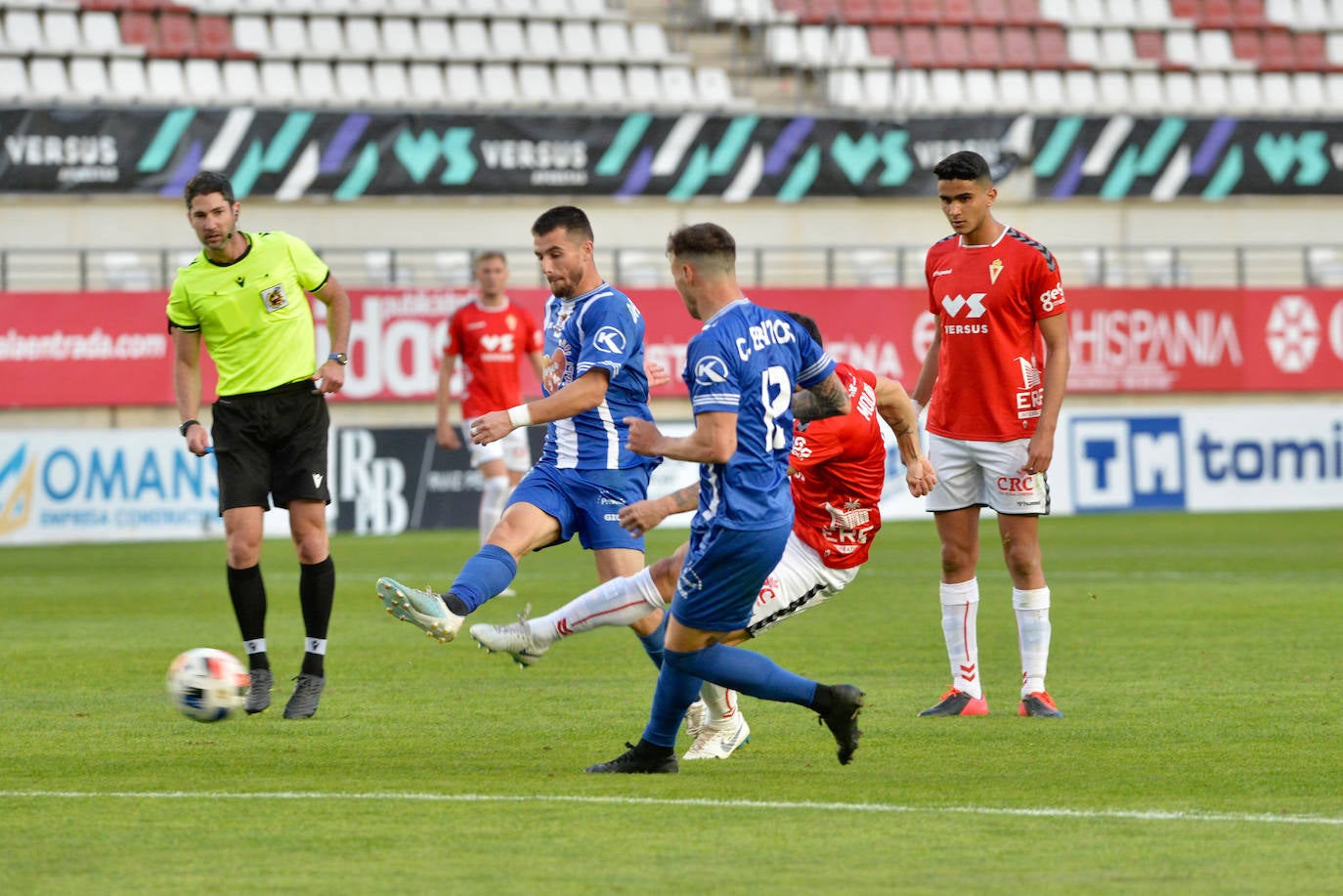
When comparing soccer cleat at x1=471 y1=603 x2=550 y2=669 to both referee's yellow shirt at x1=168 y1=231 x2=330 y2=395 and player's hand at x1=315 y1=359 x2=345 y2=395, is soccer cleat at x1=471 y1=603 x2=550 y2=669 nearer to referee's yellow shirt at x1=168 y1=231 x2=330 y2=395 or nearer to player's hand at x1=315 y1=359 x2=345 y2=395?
player's hand at x1=315 y1=359 x2=345 y2=395

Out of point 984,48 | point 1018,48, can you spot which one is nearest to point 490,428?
point 984,48

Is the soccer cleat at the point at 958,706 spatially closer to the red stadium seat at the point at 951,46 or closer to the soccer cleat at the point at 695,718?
the soccer cleat at the point at 695,718

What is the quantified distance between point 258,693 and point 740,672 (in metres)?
2.81

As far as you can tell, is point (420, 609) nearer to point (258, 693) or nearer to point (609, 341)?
point (609, 341)

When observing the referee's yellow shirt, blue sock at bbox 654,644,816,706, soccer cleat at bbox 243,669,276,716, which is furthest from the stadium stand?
blue sock at bbox 654,644,816,706

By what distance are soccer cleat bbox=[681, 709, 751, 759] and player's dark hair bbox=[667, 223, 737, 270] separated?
1837 mm

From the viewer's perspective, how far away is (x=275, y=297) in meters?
8.78

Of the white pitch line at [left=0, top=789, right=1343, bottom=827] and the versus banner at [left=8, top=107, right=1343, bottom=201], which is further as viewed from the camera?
the versus banner at [left=8, top=107, right=1343, bottom=201]

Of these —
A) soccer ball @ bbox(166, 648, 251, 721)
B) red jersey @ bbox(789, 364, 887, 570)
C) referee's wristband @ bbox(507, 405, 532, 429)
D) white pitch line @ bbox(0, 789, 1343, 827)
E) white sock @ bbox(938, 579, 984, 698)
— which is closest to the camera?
white pitch line @ bbox(0, 789, 1343, 827)

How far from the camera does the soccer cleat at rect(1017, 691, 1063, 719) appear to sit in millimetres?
8367

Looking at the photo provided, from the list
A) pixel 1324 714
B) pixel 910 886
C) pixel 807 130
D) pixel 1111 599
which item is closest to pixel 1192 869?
pixel 910 886

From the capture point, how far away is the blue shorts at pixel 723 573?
6.53 m

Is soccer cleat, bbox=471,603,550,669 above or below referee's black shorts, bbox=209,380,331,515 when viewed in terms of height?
below

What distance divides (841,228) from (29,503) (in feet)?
40.1
